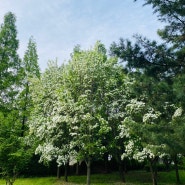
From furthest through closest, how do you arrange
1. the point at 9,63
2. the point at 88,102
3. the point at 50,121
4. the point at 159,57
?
the point at 9,63 < the point at 50,121 < the point at 88,102 < the point at 159,57

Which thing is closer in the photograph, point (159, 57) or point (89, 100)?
point (159, 57)

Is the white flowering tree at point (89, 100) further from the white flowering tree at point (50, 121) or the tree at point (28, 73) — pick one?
the tree at point (28, 73)

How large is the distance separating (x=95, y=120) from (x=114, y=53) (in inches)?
452

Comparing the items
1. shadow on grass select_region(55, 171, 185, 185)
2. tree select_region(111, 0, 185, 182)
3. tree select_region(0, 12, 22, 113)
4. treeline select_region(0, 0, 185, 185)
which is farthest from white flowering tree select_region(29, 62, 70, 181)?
tree select_region(111, 0, 185, 182)

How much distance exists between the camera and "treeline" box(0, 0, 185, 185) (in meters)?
12.5

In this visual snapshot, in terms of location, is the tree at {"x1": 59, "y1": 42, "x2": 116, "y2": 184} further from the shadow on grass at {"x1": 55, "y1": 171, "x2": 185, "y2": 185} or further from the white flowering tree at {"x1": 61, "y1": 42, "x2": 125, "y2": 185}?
the shadow on grass at {"x1": 55, "y1": 171, "x2": 185, "y2": 185}

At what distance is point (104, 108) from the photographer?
954 inches

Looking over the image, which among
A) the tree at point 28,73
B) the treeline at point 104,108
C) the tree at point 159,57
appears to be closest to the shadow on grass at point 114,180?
the treeline at point 104,108

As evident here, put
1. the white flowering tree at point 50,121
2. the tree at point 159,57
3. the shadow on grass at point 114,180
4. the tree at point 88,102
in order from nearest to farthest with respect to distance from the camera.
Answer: the tree at point 159,57 → the tree at point 88,102 → the white flowering tree at point 50,121 → the shadow on grass at point 114,180

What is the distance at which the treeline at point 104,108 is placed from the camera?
1253 cm

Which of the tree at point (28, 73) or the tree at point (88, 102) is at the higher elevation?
the tree at point (28, 73)

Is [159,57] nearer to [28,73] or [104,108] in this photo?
[104,108]

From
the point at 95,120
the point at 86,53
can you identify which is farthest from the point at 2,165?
the point at 86,53

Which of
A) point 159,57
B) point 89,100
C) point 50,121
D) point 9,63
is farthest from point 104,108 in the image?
point 9,63
